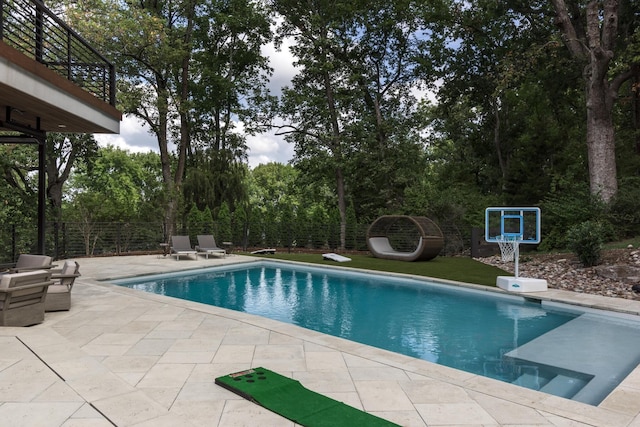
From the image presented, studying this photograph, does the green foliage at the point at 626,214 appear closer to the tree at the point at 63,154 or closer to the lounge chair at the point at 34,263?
the lounge chair at the point at 34,263

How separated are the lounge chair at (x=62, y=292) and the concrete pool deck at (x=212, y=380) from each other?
0.41m

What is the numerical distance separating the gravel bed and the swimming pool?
5.49 feet

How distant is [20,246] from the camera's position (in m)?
12.7

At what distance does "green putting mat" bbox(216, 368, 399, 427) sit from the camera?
112 inches

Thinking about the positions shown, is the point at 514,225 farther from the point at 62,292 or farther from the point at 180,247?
the point at 180,247

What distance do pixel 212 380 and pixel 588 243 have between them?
9.67m

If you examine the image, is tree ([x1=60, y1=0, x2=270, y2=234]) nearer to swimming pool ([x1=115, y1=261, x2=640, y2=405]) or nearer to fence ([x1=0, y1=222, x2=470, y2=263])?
fence ([x1=0, y1=222, x2=470, y2=263])

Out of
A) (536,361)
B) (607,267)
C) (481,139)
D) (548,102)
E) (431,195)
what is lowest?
(536,361)

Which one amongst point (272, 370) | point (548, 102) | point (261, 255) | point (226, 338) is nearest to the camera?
point (272, 370)

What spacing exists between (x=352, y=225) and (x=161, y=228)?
29.7ft

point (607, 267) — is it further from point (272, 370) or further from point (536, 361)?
point (272, 370)

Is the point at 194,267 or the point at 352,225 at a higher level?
the point at 352,225

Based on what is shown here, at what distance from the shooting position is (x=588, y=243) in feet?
32.1

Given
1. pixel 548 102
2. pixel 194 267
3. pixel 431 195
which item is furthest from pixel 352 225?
pixel 548 102
